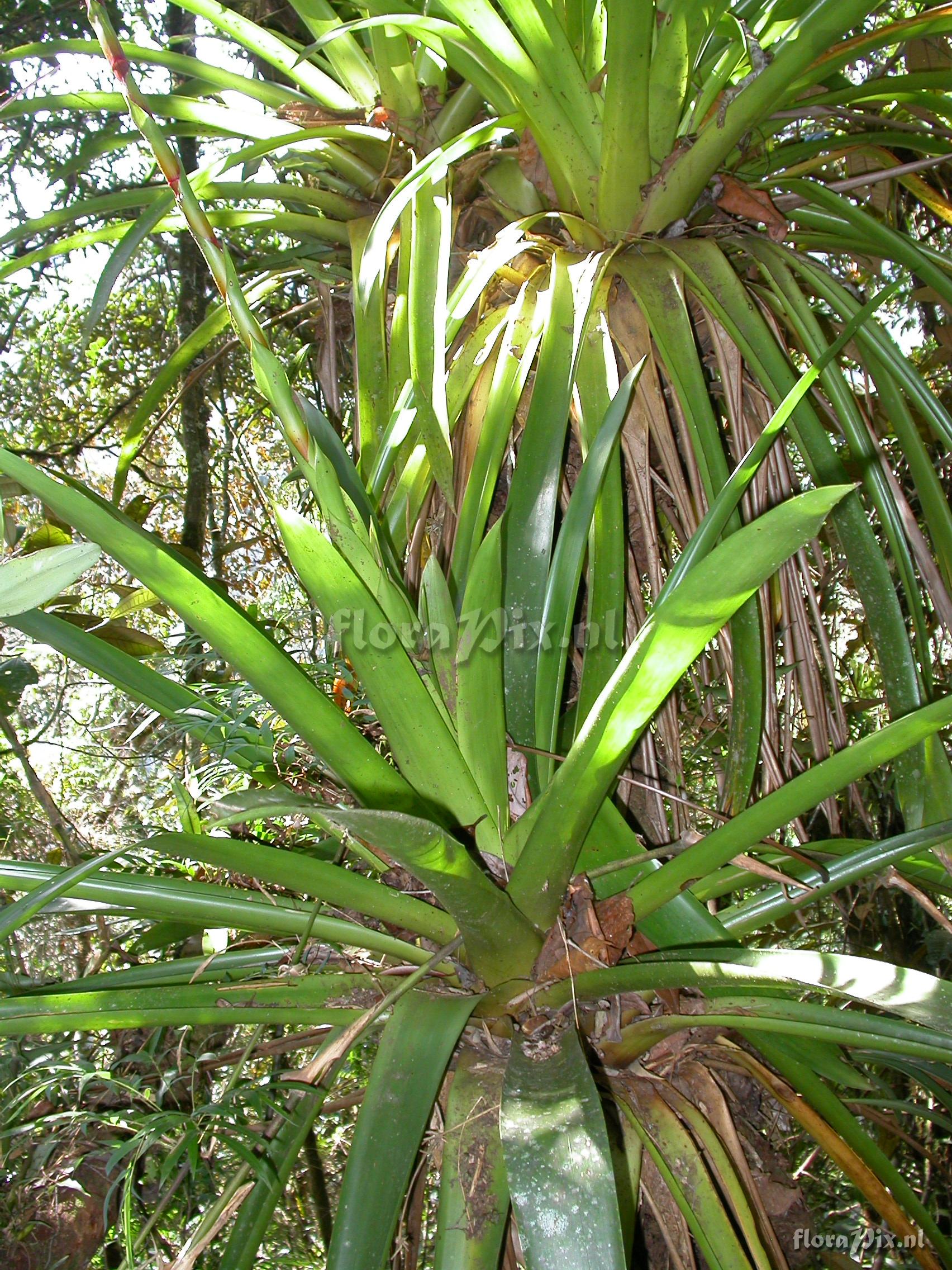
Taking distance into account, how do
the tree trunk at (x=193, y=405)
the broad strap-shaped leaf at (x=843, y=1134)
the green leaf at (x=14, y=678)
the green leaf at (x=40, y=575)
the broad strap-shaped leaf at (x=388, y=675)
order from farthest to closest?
the tree trunk at (x=193, y=405)
the green leaf at (x=14, y=678)
the broad strap-shaped leaf at (x=843, y=1134)
the broad strap-shaped leaf at (x=388, y=675)
the green leaf at (x=40, y=575)

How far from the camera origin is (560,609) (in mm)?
644

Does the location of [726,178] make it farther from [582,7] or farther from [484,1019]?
[484,1019]

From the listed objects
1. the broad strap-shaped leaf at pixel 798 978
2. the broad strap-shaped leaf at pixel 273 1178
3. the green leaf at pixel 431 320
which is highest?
the green leaf at pixel 431 320

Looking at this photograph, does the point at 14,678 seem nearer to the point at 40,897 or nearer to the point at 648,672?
the point at 40,897

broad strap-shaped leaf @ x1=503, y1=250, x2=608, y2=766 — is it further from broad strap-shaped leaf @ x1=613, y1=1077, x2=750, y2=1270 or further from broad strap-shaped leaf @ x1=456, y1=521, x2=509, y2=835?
broad strap-shaped leaf @ x1=613, y1=1077, x2=750, y2=1270

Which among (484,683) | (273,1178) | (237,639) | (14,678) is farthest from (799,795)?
(14,678)

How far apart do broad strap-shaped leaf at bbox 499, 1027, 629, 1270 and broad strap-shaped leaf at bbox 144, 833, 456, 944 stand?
0.11 meters

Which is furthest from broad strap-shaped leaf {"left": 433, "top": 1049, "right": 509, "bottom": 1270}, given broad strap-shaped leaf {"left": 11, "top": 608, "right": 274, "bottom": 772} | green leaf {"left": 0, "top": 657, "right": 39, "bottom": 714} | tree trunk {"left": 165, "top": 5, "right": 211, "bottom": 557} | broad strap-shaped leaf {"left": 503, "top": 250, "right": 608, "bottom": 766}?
tree trunk {"left": 165, "top": 5, "right": 211, "bottom": 557}

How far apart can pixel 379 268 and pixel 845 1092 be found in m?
1.12

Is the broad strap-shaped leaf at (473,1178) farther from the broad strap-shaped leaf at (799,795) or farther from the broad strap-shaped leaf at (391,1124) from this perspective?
the broad strap-shaped leaf at (799,795)

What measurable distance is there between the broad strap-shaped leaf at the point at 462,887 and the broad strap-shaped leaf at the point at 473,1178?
0.06 m

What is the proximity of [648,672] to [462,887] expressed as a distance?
0.15 metres

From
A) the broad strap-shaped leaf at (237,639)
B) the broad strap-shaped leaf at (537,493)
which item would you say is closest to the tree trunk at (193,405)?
the broad strap-shaped leaf at (537,493)

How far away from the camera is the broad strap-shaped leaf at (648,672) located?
399 millimetres
